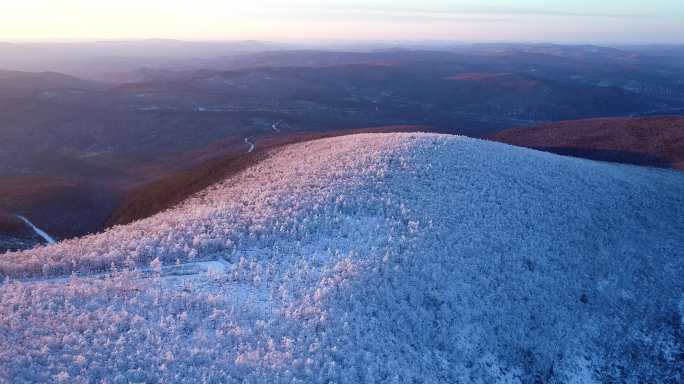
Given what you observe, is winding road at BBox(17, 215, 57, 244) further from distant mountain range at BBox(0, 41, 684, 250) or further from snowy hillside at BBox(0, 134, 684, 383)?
snowy hillside at BBox(0, 134, 684, 383)

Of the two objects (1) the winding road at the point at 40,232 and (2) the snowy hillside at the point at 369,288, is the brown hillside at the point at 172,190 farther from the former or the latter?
(2) the snowy hillside at the point at 369,288

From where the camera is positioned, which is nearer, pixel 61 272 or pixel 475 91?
pixel 61 272

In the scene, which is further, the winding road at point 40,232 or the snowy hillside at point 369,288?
the winding road at point 40,232

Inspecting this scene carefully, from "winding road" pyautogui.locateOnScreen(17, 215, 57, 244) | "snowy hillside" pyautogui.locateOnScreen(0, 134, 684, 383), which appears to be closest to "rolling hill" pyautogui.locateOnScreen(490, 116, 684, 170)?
"snowy hillside" pyautogui.locateOnScreen(0, 134, 684, 383)

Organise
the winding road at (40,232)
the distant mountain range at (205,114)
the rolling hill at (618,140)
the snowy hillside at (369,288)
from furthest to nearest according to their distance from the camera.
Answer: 1. the distant mountain range at (205,114)
2. the rolling hill at (618,140)
3. the winding road at (40,232)
4. the snowy hillside at (369,288)

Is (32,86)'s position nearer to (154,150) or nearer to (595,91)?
(154,150)

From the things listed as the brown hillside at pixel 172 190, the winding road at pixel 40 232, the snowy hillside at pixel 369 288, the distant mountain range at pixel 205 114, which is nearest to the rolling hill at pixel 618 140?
the snowy hillside at pixel 369 288

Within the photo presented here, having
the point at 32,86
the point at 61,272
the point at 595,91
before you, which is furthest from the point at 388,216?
the point at 595,91
